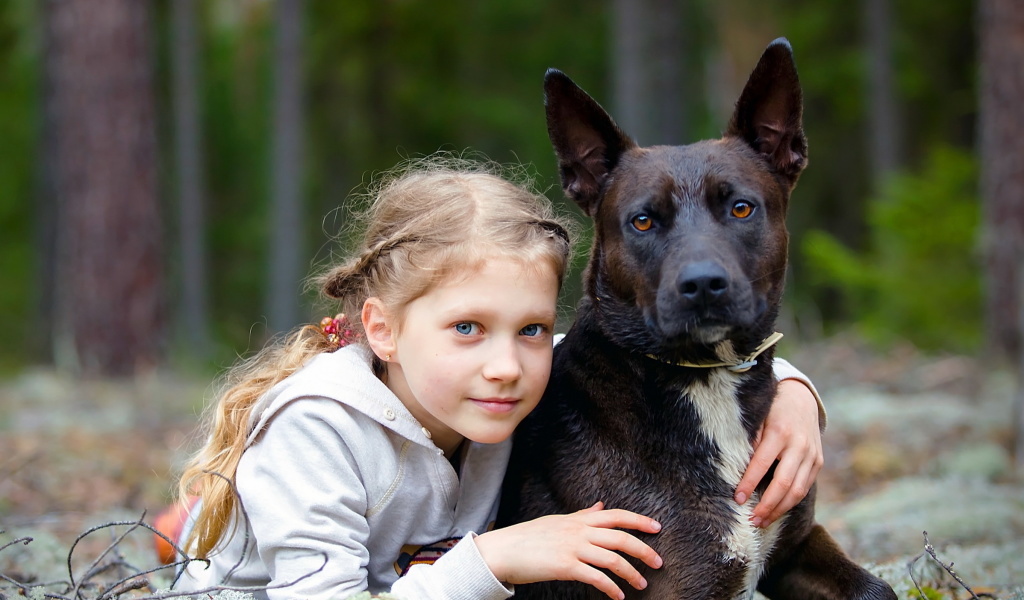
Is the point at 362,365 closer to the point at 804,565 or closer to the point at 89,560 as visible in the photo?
the point at 804,565

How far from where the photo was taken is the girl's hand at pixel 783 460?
2672mm

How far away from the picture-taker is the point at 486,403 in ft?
8.79

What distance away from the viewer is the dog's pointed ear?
288 cm

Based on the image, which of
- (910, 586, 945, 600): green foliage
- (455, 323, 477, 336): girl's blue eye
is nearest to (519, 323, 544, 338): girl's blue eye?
(455, 323, 477, 336): girl's blue eye

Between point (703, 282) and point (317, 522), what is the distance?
3.87ft

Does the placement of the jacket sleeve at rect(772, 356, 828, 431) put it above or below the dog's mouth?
below

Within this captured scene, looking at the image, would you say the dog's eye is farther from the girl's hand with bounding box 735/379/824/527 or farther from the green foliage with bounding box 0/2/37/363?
the green foliage with bounding box 0/2/37/363

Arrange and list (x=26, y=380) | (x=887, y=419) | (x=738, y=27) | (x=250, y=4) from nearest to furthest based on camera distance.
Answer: (x=887, y=419) → (x=26, y=380) → (x=738, y=27) → (x=250, y=4)

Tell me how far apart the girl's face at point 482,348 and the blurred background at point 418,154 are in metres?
0.66

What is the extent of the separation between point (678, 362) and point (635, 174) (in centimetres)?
58

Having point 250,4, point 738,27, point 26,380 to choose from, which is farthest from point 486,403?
point 250,4

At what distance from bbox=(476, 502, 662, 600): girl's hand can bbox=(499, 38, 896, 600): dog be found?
3.5 inches

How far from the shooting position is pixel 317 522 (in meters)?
2.55

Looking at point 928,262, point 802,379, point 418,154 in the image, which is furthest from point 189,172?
point 802,379
